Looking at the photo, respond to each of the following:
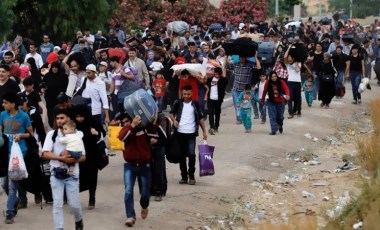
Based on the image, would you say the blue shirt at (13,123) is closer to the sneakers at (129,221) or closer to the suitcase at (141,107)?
the suitcase at (141,107)

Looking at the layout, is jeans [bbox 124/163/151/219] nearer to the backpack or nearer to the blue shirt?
the backpack

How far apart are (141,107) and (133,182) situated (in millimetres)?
852

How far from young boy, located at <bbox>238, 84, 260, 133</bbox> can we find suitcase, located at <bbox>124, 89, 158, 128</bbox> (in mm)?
8558

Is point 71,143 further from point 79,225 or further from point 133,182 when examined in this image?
point 133,182

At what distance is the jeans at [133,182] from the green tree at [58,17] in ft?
71.6

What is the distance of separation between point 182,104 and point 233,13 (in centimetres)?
3038

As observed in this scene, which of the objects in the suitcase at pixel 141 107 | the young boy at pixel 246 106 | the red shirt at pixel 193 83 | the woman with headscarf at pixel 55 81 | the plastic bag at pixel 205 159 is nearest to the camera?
the suitcase at pixel 141 107

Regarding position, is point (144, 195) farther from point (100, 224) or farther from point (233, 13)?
point (233, 13)

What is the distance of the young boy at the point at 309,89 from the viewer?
25.2 meters

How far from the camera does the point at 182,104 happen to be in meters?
14.3

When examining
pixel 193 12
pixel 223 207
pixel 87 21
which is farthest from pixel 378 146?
pixel 193 12

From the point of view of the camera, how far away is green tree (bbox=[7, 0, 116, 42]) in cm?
3353

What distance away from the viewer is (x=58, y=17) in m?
33.7

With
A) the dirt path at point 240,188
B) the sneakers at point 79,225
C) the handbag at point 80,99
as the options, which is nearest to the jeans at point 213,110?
the dirt path at point 240,188
